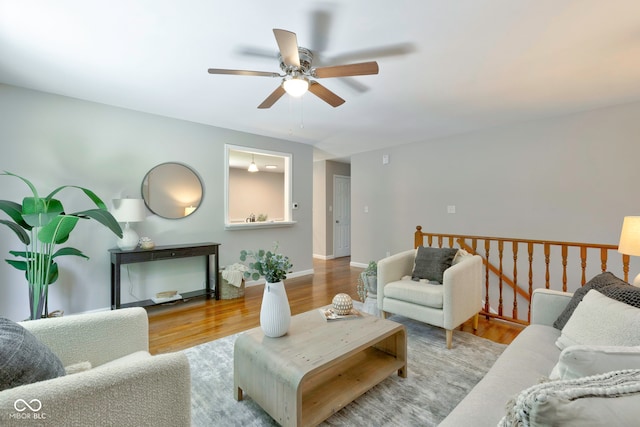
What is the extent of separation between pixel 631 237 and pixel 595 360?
5.74 ft

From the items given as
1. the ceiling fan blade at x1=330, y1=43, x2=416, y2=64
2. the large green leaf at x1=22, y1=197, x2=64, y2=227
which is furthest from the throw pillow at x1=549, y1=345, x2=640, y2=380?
the large green leaf at x1=22, y1=197, x2=64, y2=227

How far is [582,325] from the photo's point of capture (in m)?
1.35

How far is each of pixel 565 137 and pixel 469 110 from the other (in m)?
1.35

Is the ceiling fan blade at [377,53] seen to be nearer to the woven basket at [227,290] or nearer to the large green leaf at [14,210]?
the large green leaf at [14,210]

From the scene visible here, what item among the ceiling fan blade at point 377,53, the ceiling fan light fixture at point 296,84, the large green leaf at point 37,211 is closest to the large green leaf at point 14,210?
the large green leaf at point 37,211

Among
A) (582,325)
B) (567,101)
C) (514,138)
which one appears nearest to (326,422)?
(582,325)

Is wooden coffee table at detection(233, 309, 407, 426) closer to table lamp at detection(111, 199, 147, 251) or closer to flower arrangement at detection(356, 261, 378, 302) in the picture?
flower arrangement at detection(356, 261, 378, 302)

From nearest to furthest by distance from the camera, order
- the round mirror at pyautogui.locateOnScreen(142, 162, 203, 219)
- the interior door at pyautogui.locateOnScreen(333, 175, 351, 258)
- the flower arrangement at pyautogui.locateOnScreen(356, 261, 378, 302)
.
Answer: the flower arrangement at pyautogui.locateOnScreen(356, 261, 378, 302) → the round mirror at pyautogui.locateOnScreen(142, 162, 203, 219) → the interior door at pyautogui.locateOnScreen(333, 175, 351, 258)

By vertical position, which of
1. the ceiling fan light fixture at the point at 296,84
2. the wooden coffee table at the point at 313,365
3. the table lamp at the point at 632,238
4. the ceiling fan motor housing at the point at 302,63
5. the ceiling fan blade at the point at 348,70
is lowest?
the wooden coffee table at the point at 313,365

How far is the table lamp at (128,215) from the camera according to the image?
3055 millimetres

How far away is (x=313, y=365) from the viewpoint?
4.55 ft

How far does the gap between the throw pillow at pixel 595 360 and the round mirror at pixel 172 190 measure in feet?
12.9

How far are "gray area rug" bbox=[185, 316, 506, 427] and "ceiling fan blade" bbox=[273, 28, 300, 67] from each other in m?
2.15

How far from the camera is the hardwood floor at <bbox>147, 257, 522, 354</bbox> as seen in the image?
2.59m
